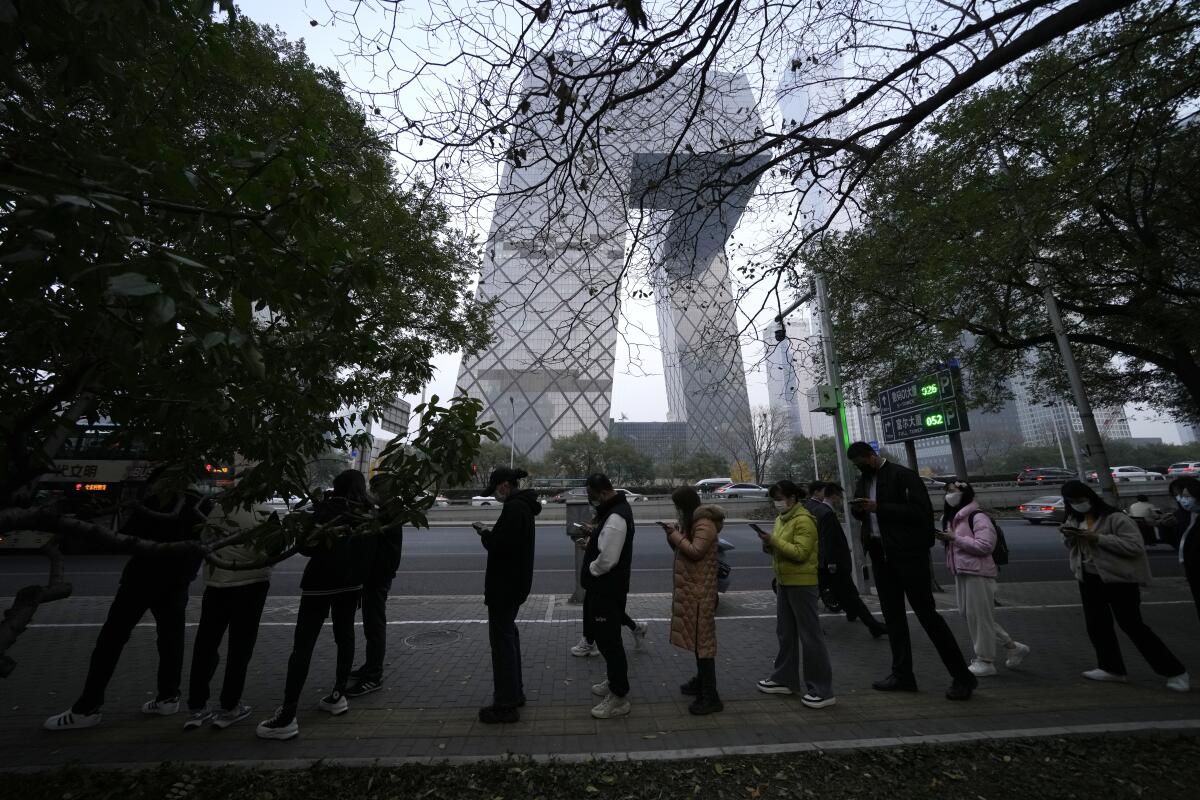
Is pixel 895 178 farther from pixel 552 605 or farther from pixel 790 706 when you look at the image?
pixel 552 605

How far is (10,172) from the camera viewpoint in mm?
1502

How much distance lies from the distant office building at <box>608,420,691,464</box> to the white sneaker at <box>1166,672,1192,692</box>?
196 ft

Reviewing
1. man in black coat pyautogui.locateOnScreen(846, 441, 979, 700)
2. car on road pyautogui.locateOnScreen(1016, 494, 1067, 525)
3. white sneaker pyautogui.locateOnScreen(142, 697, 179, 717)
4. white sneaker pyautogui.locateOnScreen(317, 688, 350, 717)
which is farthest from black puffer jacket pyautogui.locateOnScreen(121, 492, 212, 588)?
car on road pyautogui.locateOnScreen(1016, 494, 1067, 525)

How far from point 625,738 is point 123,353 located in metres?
3.37

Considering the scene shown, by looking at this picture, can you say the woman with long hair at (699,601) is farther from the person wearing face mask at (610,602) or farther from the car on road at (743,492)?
the car on road at (743,492)

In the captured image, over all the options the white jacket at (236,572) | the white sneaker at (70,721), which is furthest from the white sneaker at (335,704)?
the white sneaker at (70,721)

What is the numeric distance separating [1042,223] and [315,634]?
827 cm

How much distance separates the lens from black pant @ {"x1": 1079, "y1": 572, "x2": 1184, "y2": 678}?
4020mm

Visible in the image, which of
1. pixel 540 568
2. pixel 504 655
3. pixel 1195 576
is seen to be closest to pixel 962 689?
pixel 1195 576

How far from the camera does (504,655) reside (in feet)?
12.1

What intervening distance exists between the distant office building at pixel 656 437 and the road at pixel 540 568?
5038cm

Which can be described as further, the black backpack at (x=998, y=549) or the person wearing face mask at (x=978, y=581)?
the black backpack at (x=998, y=549)

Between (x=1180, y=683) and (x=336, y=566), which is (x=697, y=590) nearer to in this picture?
(x=336, y=566)

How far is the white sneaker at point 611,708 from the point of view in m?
3.65
